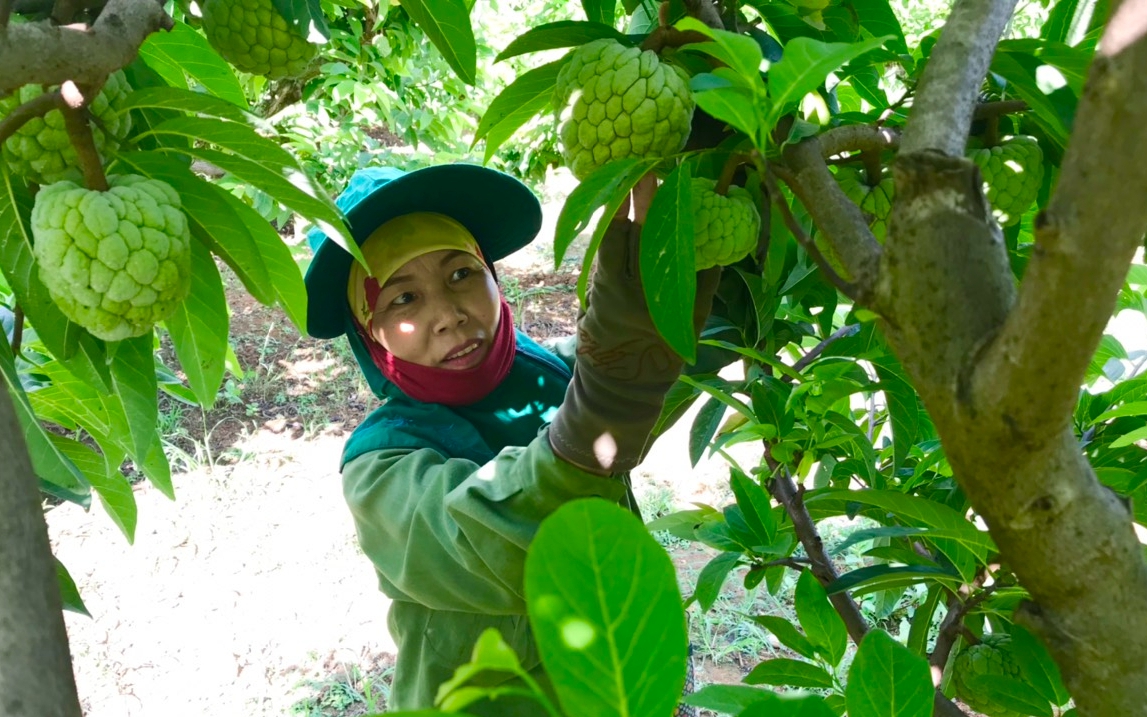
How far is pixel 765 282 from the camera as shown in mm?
1071

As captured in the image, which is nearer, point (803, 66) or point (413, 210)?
point (803, 66)

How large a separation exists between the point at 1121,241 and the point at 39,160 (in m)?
0.63

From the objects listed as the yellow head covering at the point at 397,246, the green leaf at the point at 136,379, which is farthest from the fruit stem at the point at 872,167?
the yellow head covering at the point at 397,246

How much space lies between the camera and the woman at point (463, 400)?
47.8 inches

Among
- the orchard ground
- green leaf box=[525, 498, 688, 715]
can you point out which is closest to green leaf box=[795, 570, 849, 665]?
green leaf box=[525, 498, 688, 715]

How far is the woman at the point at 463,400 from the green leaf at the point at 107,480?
0.43m

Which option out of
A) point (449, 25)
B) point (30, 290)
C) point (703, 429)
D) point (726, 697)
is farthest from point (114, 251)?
point (703, 429)

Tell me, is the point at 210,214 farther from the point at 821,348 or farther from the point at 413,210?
the point at 413,210

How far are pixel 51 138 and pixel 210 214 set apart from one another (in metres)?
0.12

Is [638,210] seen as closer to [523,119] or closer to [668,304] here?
[523,119]

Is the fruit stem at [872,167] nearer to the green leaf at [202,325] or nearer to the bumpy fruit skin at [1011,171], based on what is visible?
the bumpy fruit skin at [1011,171]

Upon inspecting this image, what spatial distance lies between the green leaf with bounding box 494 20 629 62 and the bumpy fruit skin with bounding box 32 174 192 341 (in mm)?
318

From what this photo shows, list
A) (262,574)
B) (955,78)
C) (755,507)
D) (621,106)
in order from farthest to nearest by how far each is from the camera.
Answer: (262,574) → (755,507) → (621,106) → (955,78)

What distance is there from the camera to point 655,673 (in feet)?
0.98
